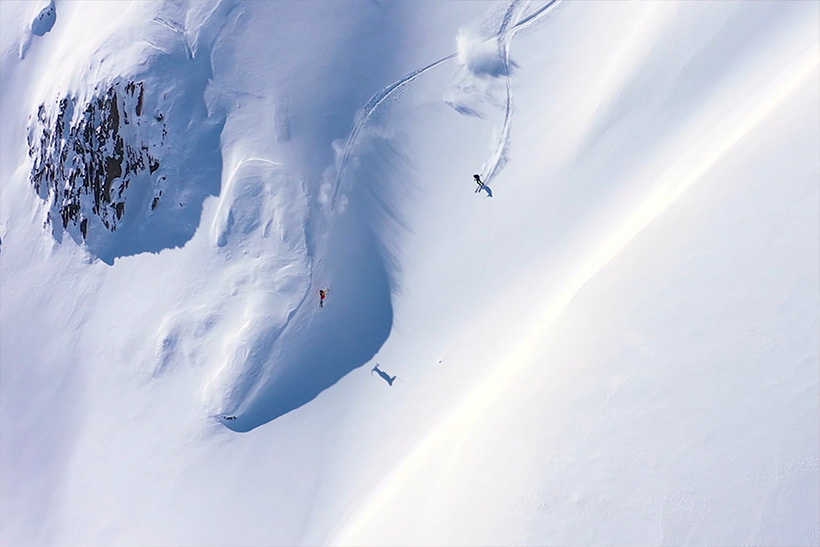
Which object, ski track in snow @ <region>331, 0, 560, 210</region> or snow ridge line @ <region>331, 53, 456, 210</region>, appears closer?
ski track in snow @ <region>331, 0, 560, 210</region>

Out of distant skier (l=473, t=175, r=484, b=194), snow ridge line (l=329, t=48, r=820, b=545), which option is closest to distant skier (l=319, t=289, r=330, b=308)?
snow ridge line (l=329, t=48, r=820, b=545)

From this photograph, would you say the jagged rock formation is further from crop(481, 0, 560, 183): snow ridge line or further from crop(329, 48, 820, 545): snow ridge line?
crop(329, 48, 820, 545): snow ridge line

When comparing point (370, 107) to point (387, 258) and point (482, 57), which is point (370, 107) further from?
point (387, 258)

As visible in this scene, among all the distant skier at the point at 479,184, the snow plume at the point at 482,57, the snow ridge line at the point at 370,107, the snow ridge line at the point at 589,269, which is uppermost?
the snow ridge line at the point at 370,107

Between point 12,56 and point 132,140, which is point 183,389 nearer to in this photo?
point 132,140

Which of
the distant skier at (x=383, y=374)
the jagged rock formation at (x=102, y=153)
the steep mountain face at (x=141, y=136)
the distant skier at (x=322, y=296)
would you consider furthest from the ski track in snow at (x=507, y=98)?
the jagged rock formation at (x=102, y=153)

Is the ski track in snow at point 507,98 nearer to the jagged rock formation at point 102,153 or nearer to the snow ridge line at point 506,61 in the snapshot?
the snow ridge line at point 506,61

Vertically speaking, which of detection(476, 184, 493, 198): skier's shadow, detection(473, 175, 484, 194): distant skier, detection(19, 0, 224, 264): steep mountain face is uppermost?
detection(19, 0, 224, 264): steep mountain face

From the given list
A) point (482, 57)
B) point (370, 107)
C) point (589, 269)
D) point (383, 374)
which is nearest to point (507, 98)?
point (482, 57)
